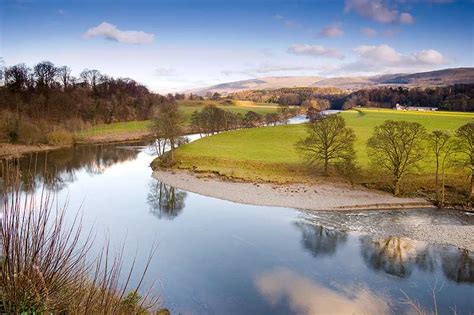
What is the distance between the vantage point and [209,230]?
26.6 meters

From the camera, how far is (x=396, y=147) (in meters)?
37.9

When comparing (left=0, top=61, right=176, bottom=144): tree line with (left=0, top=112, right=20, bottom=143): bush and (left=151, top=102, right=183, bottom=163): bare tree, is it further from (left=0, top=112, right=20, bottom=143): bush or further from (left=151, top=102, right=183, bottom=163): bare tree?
(left=151, top=102, right=183, bottom=163): bare tree

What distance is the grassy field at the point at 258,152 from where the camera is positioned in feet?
147

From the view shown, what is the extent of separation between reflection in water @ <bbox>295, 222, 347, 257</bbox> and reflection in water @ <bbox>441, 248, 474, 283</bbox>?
6.10m

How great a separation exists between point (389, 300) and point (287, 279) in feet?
15.8

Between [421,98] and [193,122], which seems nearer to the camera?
[193,122]

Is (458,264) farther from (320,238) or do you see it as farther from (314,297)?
(314,297)

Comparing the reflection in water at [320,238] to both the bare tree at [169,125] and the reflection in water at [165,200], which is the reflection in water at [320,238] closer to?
the reflection in water at [165,200]

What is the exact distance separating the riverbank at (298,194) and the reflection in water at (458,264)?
10068mm

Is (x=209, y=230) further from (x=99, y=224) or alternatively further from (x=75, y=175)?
(x=75, y=175)

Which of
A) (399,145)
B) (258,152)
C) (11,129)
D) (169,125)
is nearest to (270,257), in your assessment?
(399,145)

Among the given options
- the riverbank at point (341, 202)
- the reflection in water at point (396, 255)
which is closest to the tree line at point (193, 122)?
the riverbank at point (341, 202)

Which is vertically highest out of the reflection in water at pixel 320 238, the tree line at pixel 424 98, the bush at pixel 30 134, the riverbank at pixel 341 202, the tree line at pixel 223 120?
the tree line at pixel 424 98

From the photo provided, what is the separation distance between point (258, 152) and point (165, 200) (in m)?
21.7
